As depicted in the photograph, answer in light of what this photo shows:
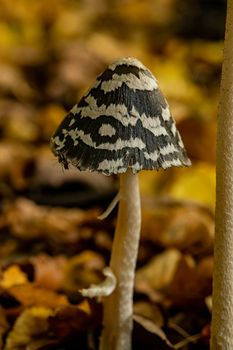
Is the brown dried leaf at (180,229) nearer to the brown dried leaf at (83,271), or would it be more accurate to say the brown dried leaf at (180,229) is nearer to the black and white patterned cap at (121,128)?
the brown dried leaf at (83,271)

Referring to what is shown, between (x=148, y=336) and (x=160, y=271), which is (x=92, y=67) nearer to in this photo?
(x=160, y=271)

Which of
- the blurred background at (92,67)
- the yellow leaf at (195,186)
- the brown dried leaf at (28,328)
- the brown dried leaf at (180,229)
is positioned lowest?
the brown dried leaf at (28,328)

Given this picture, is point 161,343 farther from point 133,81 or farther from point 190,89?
point 190,89

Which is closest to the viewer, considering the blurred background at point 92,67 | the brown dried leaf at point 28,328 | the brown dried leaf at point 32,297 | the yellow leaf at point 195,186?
the brown dried leaf at point 28,328

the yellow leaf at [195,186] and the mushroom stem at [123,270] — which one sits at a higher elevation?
the yellow leaf at [195,186]

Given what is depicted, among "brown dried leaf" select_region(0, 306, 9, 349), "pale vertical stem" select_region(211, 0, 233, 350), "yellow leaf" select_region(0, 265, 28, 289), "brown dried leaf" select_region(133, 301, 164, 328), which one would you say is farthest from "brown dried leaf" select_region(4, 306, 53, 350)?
"pale vertical stem" select_region(211, 0, 233, 350)

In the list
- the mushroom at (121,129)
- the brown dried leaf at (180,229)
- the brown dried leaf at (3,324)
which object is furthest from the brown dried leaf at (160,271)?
the mushroom at (121,129)

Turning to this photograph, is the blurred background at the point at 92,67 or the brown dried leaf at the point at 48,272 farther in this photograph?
the blurred background at the point at 92,67

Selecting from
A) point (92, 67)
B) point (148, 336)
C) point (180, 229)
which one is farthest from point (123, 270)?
point (92, 67)
